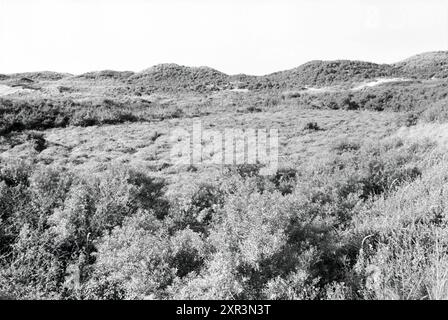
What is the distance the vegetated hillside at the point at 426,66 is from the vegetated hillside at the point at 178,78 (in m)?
25.5

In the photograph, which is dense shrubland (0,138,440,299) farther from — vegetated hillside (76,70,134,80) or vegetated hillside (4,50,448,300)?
vegetated hillside (76,70,134,80)

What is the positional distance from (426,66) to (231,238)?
62.5 meters

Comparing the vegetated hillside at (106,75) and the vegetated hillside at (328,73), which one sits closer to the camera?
the vegetated hillside at (328,73)

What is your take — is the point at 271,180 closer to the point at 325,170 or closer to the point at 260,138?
the point at 325,170

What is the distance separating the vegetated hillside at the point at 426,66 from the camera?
50469mm

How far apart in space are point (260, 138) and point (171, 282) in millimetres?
12411

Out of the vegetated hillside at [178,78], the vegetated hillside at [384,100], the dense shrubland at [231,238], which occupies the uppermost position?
the vegetated hillside at [178,78]

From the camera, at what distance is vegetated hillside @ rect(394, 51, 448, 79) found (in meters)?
50.5

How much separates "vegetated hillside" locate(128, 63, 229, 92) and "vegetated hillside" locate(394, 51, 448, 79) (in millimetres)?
25471

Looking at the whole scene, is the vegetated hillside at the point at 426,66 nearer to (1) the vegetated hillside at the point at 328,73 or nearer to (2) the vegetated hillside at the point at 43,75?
(1) the vegetated hillside at the point at 328,73

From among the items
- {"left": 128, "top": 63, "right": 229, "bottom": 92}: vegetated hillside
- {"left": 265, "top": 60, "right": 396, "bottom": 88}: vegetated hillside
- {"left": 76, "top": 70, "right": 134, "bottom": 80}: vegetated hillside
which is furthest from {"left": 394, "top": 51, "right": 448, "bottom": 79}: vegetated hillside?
{"left": 76, "top": 70, "right": 134, "bottom": 80}: vegetated hillside

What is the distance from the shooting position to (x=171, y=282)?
5.89 meters

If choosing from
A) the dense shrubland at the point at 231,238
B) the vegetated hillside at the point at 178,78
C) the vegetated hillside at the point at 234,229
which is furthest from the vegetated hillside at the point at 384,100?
the vegetated hillside at the point at 178,78

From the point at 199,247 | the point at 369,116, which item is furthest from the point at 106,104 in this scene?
the point at 199,247
